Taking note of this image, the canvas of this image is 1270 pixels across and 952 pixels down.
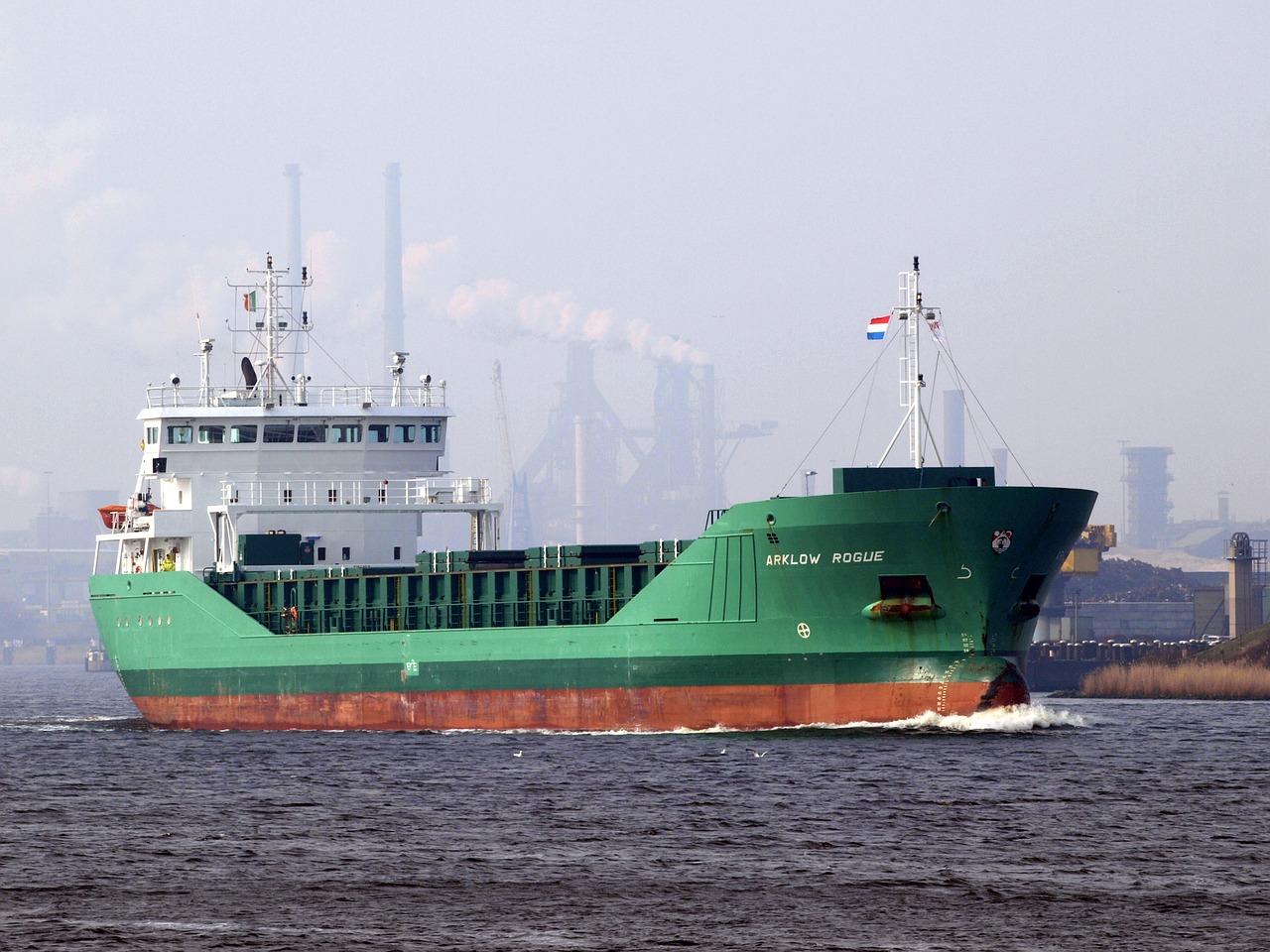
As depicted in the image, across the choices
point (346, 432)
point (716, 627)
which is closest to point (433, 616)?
point (716, 627)

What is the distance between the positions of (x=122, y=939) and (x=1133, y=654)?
82028mm

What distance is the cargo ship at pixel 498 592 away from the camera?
35656 millimetres

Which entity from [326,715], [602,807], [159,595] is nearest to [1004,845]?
[602,807]

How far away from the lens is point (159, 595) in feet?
157

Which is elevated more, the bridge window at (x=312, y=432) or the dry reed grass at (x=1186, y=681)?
the bridge window at (x=312, y=432)

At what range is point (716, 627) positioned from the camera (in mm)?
37031

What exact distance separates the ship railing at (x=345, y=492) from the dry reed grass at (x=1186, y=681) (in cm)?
3851

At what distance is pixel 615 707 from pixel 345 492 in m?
14.0

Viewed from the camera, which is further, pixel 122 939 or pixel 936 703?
pixel 936 703

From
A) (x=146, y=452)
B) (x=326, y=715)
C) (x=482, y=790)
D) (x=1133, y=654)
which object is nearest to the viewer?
(x=482, y=790)

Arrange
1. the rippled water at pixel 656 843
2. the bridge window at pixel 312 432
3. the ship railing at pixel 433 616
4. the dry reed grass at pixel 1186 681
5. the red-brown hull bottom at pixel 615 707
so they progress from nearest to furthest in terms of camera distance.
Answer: the rippled water at pixel 656 843 < the red-brown hull bottom at pixel 615 707 < the ship railing at pixel 433 616 < the bridge window at pixel 312 432 < the dry reed grass at pixel 1186 681

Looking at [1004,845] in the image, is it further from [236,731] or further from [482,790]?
[236,731]

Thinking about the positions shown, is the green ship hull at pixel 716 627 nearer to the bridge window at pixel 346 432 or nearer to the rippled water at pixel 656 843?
the rippled water at pixel 656 843

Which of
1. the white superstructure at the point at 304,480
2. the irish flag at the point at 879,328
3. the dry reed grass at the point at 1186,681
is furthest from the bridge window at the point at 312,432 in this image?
the dry reed grass at the point at 1186,681
